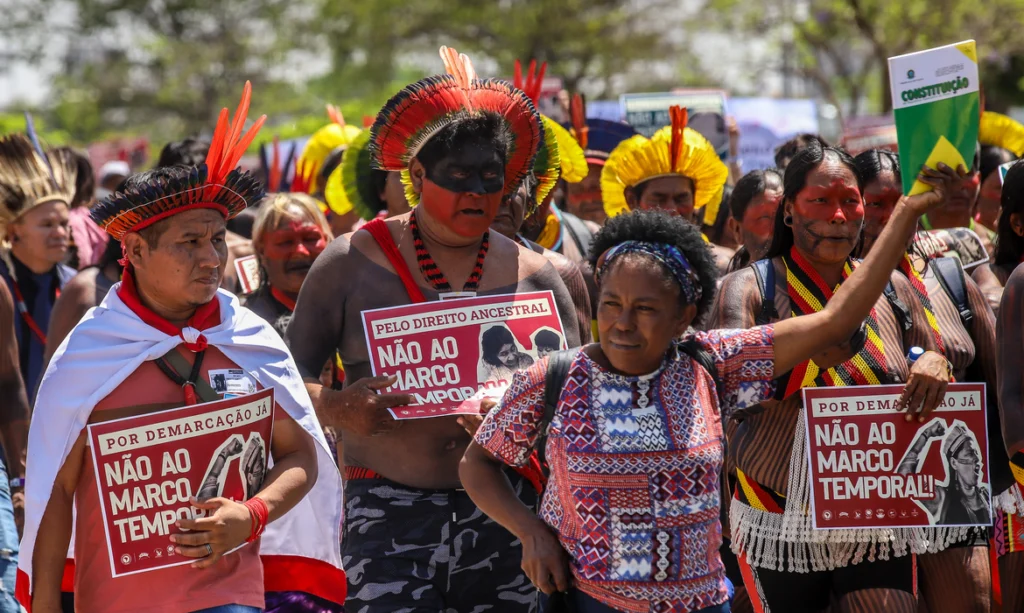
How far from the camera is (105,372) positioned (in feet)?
13.2

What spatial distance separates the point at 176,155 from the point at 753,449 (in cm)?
548

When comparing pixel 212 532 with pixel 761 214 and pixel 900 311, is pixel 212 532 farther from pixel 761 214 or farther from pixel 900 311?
pixel 761 214

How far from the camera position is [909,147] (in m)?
3.64

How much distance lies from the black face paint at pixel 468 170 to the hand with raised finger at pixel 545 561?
1.44 meters

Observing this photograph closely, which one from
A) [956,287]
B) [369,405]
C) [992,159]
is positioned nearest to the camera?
[369,405]

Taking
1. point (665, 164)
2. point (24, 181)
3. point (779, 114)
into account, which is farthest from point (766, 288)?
point (779, 114)

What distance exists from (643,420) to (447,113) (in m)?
1.60

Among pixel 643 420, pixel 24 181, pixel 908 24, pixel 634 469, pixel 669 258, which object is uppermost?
pixel 908 24

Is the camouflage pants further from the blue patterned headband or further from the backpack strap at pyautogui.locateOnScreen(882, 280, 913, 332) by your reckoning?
the backpack strap at pyautogui.locateOnScreen(882, 280, 913, 332)

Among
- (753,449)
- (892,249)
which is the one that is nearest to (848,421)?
(753,449)

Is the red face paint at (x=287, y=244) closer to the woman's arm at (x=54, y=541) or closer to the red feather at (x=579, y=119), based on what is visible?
the red feather at (x=579, y=119)

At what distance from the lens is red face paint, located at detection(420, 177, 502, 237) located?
187 inches

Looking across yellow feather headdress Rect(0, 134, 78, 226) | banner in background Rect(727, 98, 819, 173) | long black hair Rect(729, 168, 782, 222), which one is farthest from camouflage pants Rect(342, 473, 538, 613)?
banner in background Rect(727, 98, 819, 173)

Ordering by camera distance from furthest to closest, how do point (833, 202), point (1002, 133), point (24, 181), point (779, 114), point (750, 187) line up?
point (779, 114) < point (1002, 133) < point (24, 181) < point (750, 187) < point (833, 202)
